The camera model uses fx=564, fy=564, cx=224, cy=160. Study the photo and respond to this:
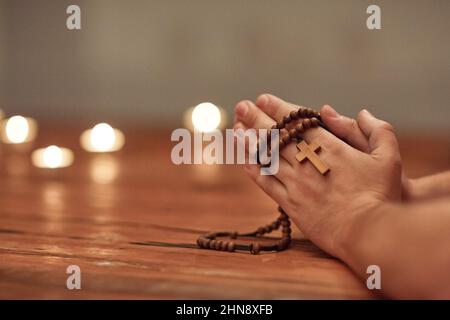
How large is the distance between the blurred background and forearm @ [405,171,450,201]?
1.82 m

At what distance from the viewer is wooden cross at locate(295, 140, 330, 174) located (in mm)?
925

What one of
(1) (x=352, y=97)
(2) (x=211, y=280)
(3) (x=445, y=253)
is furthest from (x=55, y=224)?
(1) (x=352, y=97)

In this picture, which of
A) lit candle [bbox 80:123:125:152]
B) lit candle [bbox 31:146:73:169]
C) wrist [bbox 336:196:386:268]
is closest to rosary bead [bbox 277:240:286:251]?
wrist [bbox 336:196:386:268]

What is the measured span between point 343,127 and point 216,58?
2129 millimetres

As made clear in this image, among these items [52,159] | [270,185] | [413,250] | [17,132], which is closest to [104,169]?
[52,159]

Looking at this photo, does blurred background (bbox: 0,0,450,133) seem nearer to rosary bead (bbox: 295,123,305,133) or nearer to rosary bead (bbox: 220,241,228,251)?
rosary bead (bbox: 295,123,305,133)

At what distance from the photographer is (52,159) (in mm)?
2004

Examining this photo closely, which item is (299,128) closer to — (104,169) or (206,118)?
(104,169)

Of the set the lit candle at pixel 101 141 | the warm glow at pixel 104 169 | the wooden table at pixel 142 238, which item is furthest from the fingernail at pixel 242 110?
the lit candle at pixel 101 141

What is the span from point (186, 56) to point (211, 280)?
2.41 metres

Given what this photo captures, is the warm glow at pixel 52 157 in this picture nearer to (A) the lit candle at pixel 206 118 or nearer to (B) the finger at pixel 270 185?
(A) the lit candle at pixel 206 118

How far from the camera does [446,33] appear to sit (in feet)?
9.07

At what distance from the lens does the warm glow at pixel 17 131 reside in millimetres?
2586

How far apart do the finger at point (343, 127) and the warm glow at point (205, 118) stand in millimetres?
1847
